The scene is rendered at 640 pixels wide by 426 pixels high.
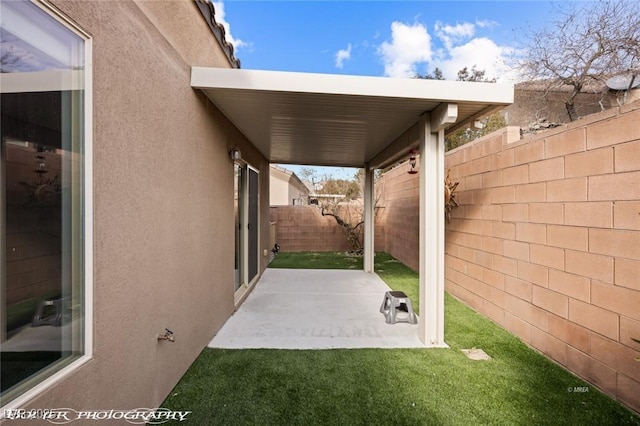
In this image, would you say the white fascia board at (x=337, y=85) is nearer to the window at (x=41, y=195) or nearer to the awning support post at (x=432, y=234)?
the awning support post at (x=432, y=234)

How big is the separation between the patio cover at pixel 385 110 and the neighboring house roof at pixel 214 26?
89cm

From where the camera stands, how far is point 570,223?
3.13 metres

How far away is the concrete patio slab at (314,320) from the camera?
3895 millimetres

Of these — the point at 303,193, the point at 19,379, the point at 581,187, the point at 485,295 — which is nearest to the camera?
the point at 19,379

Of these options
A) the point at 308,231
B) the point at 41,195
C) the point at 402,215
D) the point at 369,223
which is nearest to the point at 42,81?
the point at 41,195

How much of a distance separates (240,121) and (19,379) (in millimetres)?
3918

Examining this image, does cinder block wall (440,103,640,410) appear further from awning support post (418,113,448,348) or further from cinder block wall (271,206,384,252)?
cinder block wall (271,206,384,252)

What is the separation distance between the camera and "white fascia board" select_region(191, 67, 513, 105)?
322 cm

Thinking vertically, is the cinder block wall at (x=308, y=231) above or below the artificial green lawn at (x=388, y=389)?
above

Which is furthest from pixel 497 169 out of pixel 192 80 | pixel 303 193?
pixel 303 193

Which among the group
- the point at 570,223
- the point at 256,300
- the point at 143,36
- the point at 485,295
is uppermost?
the point at 143,36

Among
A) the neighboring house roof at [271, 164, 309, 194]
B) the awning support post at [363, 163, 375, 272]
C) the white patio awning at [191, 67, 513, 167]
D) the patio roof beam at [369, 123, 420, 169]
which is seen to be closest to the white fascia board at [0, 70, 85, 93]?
the white patio awning at [191, 67, 513, 167]

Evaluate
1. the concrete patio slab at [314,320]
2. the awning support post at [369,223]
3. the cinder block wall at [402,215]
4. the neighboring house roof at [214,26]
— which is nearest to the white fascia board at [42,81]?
the neighboring house roof at [214,26]

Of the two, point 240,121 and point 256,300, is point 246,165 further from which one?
point 256,300
